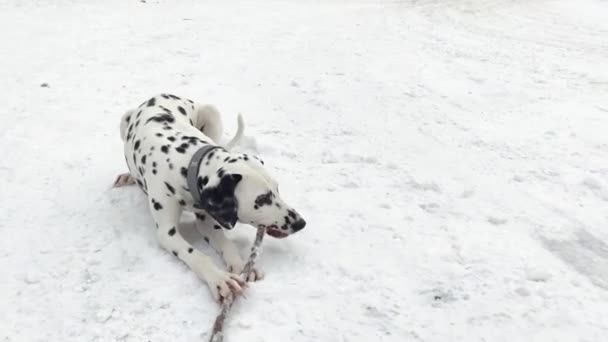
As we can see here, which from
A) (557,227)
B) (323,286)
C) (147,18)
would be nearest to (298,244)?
(323,286)

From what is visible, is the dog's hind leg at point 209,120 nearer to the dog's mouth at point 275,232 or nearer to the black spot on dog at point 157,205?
the black spot on dog at point 157,205

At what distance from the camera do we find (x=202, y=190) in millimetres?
3697

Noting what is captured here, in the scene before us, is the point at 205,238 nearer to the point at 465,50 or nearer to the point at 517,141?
the point at 517,141

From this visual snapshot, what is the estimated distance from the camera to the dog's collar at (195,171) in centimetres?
381

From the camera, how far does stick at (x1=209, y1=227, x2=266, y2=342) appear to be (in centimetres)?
319

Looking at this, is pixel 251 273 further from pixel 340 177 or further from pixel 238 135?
pixel 238 135

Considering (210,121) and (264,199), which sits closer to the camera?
(264,199)

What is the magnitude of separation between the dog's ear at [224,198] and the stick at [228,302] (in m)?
0.25

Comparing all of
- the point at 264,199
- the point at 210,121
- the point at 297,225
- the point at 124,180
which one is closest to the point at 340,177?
the point at 210,121

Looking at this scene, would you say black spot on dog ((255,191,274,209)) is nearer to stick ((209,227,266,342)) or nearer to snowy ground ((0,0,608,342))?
stick ((209,227,266,342))

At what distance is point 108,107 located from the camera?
6.43m

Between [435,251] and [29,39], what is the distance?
689 centimetres

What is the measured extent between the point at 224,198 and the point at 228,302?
0.60 m

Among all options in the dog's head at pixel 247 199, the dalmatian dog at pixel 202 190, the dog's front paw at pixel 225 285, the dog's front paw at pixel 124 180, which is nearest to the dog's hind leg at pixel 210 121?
the dalmatian dog at pixel 202 190
